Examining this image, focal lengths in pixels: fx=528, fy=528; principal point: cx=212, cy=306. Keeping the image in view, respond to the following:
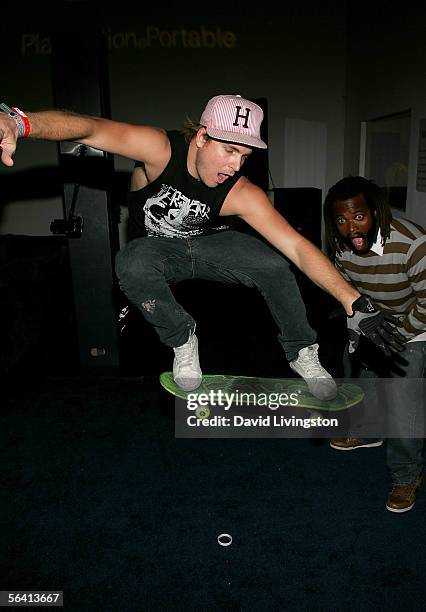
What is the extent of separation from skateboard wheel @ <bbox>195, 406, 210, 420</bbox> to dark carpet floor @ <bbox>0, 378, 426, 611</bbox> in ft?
1.03

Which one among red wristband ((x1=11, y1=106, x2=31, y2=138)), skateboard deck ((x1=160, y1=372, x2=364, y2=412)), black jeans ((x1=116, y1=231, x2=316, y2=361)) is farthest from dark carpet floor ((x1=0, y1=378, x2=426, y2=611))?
red wristband ((x1=11, y1=106, x2=31, y2=138))

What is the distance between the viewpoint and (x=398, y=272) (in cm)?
259

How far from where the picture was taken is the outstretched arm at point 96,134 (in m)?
1.60

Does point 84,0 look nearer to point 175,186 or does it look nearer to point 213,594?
point 175,186

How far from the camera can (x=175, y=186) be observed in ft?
7.45

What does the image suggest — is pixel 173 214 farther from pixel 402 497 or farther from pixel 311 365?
pixel 402 497

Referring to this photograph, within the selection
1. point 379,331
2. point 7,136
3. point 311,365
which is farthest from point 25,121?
point 311,365

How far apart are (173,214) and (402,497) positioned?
195 centimetres

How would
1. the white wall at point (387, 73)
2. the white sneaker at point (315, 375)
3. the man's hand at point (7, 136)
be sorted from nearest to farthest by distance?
the man's hand at point (7, 136) < the white sneaker at point (315, 375) < the white wall at point (387, 73)

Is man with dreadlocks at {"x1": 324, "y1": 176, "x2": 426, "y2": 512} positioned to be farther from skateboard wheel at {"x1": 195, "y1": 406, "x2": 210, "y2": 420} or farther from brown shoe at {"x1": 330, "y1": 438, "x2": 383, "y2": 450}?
skateboard wheel at {"x1": 195, "y1": 406, "x2": 210, "y2": 420}

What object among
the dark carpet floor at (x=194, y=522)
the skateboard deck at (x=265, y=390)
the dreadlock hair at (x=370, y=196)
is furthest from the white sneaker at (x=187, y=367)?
the dreadlock hair at (x=370, y=196)

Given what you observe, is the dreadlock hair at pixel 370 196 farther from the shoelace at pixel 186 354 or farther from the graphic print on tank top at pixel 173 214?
the shoelace at pixel 186 354

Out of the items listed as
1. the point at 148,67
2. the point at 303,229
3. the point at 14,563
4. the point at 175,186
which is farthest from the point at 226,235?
the point at 148,67

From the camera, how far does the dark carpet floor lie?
2.37 m
